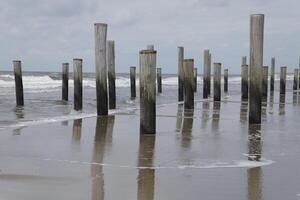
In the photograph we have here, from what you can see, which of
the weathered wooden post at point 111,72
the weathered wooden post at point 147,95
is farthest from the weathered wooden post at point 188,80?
the weathered wooden post at point 147,95

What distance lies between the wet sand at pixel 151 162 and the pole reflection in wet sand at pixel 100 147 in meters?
0.01

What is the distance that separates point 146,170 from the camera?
5895 millimetres

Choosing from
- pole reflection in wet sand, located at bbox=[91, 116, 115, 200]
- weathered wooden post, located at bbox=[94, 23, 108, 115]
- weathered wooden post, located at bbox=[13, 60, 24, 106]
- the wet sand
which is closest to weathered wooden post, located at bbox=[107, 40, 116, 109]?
weathered wooden post, located at bbox=[94, 23, 108, 115]

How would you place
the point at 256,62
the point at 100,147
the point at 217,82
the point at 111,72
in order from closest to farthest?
the point at 100,147 → the point at 256,62 → the point at 111,72 → the point at 217,82

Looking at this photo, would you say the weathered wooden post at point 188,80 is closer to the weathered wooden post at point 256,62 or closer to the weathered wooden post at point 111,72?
the weathered wooden post at point 111,72

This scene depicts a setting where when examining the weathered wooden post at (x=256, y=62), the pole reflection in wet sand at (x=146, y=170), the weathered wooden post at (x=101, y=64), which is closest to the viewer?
the pole reflection in wet sand at (x=146, y=170)

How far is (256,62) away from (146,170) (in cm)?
535

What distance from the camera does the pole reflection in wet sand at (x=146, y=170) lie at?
481 cm

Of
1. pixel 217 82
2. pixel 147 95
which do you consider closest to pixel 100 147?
pixel 147 95

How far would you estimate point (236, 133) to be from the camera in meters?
9.23

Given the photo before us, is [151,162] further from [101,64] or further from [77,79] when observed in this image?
[77,79]

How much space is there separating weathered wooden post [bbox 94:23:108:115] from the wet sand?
7.82 ft

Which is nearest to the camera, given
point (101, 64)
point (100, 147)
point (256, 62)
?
point (100, 147)

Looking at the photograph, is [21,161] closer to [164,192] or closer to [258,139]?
[164,192]
